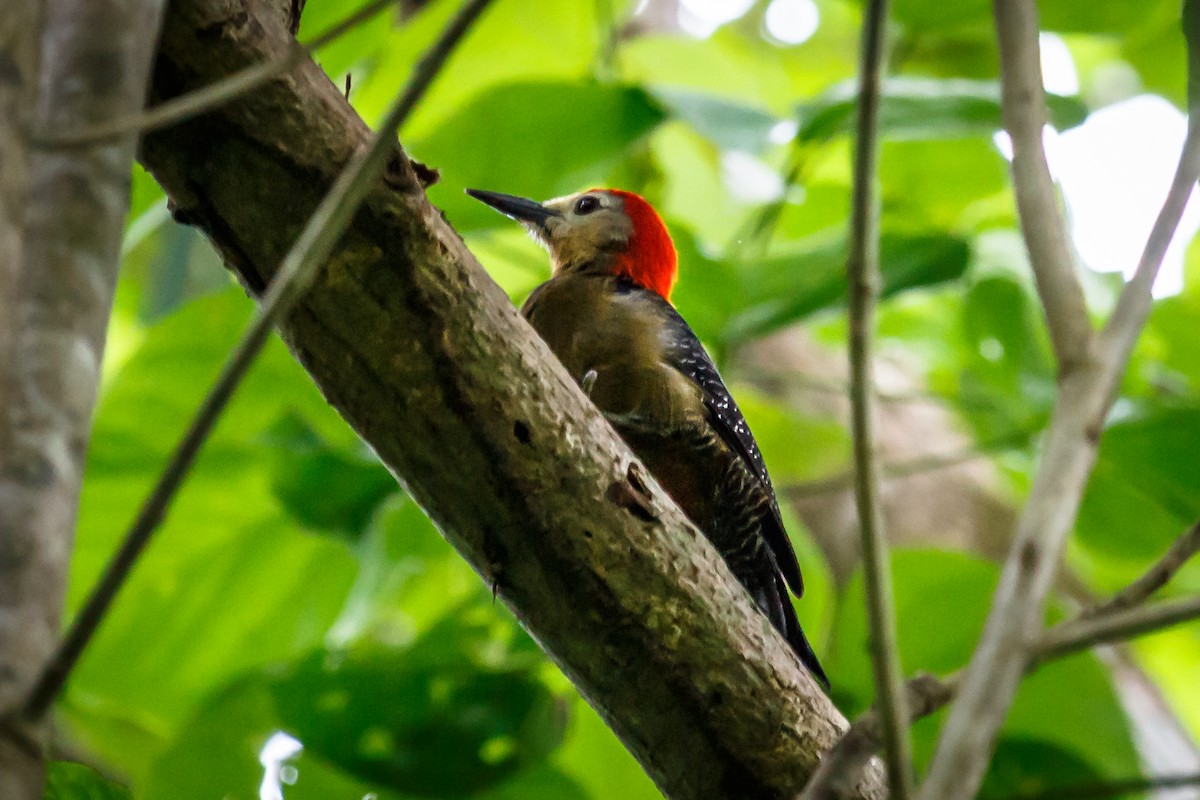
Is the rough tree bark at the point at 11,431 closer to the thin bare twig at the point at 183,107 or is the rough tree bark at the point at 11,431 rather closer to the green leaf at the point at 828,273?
the thin bare twig at the point at 183,107

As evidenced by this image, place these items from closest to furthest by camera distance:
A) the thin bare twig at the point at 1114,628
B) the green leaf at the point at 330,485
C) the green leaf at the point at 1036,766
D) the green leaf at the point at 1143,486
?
the thin bare twig at the point at 1114,628
the green leaf at the point at 1036,766
the green leaf at the point at 1143,486
the green leaf at the point at 330,485

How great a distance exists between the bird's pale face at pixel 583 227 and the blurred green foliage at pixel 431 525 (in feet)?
0.28

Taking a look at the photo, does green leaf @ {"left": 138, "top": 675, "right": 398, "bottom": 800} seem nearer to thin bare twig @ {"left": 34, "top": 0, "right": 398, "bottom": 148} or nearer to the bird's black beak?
the bird's black beak

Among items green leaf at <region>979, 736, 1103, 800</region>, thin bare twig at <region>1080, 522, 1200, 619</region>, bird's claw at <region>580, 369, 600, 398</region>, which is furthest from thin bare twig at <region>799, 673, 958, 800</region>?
green leaf at <region>979, 736, 1103, 800</region>

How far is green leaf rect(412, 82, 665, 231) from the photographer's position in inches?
125

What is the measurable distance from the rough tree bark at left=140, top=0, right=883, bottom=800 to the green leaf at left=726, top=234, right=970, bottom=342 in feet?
4.16

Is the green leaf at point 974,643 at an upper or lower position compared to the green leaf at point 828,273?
lower

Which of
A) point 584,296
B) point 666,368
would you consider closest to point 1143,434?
point 666,368

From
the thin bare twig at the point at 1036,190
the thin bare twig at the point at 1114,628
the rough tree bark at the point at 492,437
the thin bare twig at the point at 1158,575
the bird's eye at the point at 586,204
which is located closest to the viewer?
the thin bare twig at the point at 1114,628

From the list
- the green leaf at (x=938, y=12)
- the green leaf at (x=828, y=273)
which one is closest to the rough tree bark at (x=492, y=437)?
the green leaf at (x=828, y=273)

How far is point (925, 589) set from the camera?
3.16 m

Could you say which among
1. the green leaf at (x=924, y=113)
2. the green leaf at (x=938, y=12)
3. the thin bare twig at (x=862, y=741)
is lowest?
the thin bare twig at (x=862, y=741)

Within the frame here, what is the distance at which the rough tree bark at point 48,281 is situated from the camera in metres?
0.82

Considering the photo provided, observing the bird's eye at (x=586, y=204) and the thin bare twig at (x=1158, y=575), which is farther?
the bird's eye at (x=586, y=204)
